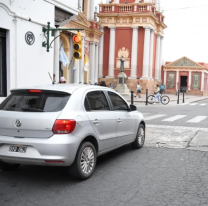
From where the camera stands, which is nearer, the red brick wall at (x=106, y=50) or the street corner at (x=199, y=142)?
the street corner at (x=199, y=142)

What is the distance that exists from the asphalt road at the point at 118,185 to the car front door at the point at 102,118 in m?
0.52

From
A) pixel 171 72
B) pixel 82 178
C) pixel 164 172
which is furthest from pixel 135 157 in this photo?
pixel 171 72

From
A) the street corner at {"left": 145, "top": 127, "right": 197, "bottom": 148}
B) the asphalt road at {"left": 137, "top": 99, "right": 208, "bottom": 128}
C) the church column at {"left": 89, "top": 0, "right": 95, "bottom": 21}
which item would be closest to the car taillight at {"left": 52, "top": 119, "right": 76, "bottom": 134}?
the street corner at {"left": 145, "top": 127, "right": 197, "bottom": 148}

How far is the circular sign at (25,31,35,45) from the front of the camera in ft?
32.3

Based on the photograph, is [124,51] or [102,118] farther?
[124,51]

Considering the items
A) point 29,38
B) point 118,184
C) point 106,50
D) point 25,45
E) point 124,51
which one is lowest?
point 118,184

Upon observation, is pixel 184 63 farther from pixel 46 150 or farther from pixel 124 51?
pixel 46 150

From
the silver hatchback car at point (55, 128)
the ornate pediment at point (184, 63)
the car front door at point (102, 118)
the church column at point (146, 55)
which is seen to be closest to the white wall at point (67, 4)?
the car front door at point (102, 118)

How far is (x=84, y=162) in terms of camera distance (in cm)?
491

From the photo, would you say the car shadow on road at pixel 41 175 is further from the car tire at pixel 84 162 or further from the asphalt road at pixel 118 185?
the car tire at pixel 84 162

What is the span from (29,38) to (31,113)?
5944mm

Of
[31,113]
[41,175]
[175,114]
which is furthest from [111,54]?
[31,113]

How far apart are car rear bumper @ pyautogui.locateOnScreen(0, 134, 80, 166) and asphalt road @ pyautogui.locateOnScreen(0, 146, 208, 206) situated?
0.41 meters

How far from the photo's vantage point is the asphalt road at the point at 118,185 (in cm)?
406
